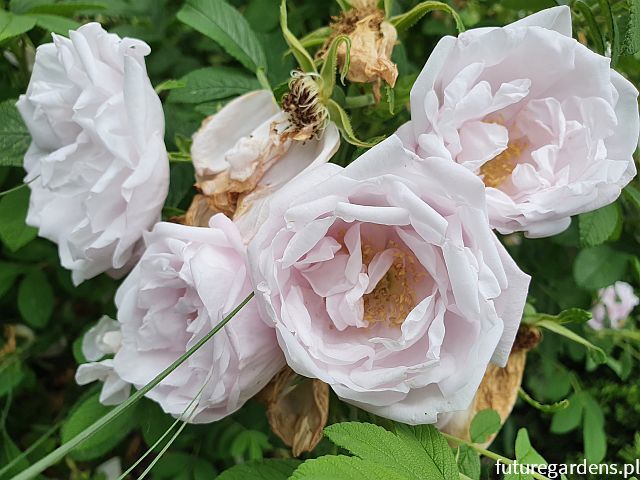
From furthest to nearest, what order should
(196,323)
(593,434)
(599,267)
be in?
(593,434), (599,267), (196,323)

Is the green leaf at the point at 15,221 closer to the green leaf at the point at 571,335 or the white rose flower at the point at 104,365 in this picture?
the white rose flower at the point at 104,365

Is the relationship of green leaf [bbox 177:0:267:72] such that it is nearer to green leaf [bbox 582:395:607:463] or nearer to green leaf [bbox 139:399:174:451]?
green leaf [bbox 139:399:174:451]

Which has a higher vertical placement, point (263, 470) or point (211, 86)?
point (211, 86)

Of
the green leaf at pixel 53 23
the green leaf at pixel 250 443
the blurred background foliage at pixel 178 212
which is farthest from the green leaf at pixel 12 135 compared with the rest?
the green leaf at pixel 250 443

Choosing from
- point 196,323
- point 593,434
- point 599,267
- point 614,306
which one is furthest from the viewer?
point 614,306

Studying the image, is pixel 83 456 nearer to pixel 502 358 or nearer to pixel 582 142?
pixel 502 358

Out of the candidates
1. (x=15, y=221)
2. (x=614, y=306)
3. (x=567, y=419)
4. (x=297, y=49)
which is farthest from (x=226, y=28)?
(x=614, y=306)

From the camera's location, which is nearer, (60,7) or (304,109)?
(304,109)

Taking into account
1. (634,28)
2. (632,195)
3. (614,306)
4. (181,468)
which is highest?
(634,28)

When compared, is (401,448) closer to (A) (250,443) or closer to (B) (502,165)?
(B) (502,165)
